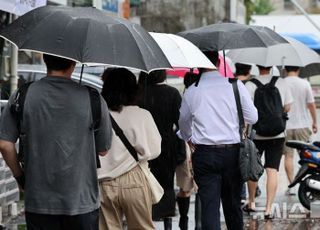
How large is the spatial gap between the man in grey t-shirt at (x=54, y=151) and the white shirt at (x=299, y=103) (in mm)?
6696

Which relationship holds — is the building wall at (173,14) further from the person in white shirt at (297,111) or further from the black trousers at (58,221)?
the black trousers at (58,221)

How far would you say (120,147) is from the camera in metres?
5.75

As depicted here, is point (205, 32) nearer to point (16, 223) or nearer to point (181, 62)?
point (181, 62)

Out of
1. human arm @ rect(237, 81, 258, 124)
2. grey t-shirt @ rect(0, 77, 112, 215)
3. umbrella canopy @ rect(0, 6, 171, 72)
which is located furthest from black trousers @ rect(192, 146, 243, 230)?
grey t-shirt @ rect(0, 77, 112, 215)

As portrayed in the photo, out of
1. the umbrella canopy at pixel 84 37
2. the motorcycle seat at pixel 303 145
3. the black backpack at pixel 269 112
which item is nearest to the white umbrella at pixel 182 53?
the umbrella canopy at pixel 84 37

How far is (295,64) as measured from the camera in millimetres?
9688

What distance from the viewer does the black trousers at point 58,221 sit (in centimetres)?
464

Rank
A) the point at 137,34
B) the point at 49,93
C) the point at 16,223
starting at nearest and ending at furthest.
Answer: the point at 49,93 → the point at 137,34 → the point at 16,223

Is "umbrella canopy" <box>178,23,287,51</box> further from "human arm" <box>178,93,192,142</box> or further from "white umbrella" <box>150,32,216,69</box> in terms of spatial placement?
"human arm" <box>178,93,192,142</box>

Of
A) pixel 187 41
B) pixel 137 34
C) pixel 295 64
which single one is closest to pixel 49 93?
pixel 137 34

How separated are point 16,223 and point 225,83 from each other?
347cm

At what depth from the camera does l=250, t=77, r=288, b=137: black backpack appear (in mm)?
9297

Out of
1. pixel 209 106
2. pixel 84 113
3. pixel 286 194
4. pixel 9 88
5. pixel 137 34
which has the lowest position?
pixel 286 194

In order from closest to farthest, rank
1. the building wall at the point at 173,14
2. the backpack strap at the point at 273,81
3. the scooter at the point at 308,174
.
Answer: the backpack strap at the point at 273,81, the scooter at the point at 308,174, the building wall at the point at 173,14
